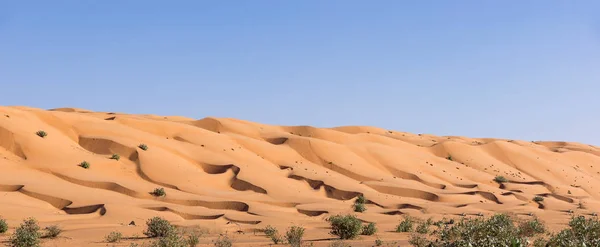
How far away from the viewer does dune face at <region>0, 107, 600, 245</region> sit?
78.5 ft

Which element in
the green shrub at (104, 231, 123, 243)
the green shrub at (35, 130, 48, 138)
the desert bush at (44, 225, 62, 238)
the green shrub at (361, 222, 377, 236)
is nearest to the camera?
the green shrub at (104, 231, 123, 243)

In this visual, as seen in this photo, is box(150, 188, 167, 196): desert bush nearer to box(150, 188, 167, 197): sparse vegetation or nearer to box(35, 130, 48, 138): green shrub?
box(150, 188, 167, 197): sparse vegetation

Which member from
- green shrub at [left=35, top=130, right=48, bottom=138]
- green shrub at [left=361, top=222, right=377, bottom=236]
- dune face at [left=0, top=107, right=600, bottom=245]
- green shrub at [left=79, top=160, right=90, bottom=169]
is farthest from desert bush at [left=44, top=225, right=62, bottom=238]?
green shrub at [left=35, top=130, right=48, bottom=138]

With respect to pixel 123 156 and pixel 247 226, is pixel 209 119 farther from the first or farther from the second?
pixel 247 226

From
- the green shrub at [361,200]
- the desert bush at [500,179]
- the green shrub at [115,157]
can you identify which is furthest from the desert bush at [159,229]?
the desert bush at [500,179]

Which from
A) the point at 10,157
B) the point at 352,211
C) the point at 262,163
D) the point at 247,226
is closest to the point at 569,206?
the point at 352,211

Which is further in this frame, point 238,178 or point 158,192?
point 238,178

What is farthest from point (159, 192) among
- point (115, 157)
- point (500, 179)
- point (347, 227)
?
point (500, 179)

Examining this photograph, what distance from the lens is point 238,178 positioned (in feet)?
107

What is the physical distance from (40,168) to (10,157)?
84.8 inches

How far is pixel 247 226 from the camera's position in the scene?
21156 millimetres

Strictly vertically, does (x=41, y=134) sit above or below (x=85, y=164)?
above

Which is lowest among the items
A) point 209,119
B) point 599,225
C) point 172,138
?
point 599,225

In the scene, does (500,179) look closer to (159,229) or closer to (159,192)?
(159,192)
